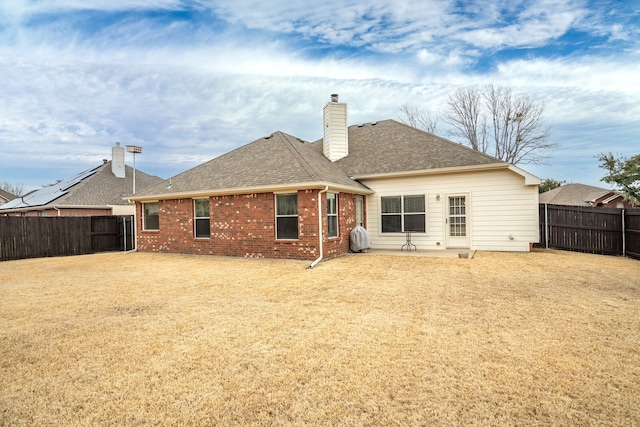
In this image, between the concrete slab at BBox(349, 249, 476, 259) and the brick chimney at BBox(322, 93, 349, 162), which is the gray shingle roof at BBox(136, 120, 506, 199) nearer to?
the brick chimney at BBox(322, 93, 349, 162)

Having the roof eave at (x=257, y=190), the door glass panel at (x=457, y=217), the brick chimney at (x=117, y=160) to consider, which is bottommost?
the door glass panel at (x=457, y=217)

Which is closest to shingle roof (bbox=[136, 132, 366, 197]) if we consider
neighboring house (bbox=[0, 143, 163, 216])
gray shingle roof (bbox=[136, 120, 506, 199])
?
gray shingle roof (bbox=[136, 120, 506, 199])

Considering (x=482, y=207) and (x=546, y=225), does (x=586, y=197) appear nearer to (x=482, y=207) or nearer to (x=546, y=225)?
(x=546, y=225)

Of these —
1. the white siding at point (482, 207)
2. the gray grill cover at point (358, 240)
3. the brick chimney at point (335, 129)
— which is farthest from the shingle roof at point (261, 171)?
the white siding at point (482, 207)

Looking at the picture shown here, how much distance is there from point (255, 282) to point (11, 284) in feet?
19.8

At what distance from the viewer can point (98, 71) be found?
13.4 meters

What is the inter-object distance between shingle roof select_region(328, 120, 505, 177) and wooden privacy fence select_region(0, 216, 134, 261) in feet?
37.7

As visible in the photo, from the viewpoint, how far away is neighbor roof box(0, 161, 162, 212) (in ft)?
65.6

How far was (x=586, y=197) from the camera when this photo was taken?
28.6 metres

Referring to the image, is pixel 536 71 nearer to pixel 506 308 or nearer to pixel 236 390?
pixel 506 308

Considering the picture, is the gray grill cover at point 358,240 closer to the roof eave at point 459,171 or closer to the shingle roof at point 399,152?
the roof eave at point 459,171

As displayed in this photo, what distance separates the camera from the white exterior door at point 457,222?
1220cm

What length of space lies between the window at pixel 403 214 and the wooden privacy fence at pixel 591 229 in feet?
17.5

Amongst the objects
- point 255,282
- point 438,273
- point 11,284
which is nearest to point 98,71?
point 11,284
